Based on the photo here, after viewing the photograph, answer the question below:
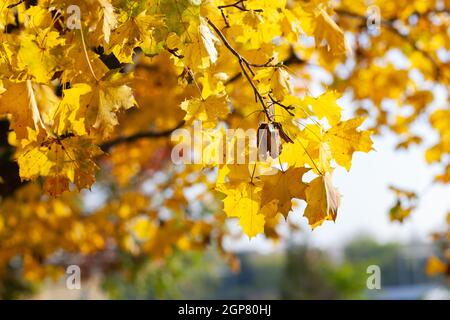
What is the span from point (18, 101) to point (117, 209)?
5.35 m

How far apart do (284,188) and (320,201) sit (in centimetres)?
12

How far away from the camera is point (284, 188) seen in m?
1.76

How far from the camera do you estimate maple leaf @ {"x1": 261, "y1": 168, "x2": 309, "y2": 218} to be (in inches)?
69.4

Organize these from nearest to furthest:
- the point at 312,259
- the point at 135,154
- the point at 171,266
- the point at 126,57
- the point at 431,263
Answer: the point at 126,57
the point at 135,154
the point at 431,263
the point at 171,266
the point at 312,259

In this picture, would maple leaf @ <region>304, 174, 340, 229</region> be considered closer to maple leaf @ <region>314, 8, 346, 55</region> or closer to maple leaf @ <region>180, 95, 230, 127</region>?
maple leaf @ <region>180, 95, 230, 127</region>

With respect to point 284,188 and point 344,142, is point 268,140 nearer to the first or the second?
point 284,188

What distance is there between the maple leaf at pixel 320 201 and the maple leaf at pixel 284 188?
4 cm

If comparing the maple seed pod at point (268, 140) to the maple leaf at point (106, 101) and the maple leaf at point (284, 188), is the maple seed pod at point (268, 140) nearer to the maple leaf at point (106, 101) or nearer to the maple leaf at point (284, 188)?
the maple leaf at point (284, 188)

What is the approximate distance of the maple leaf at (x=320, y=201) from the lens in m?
1.70
